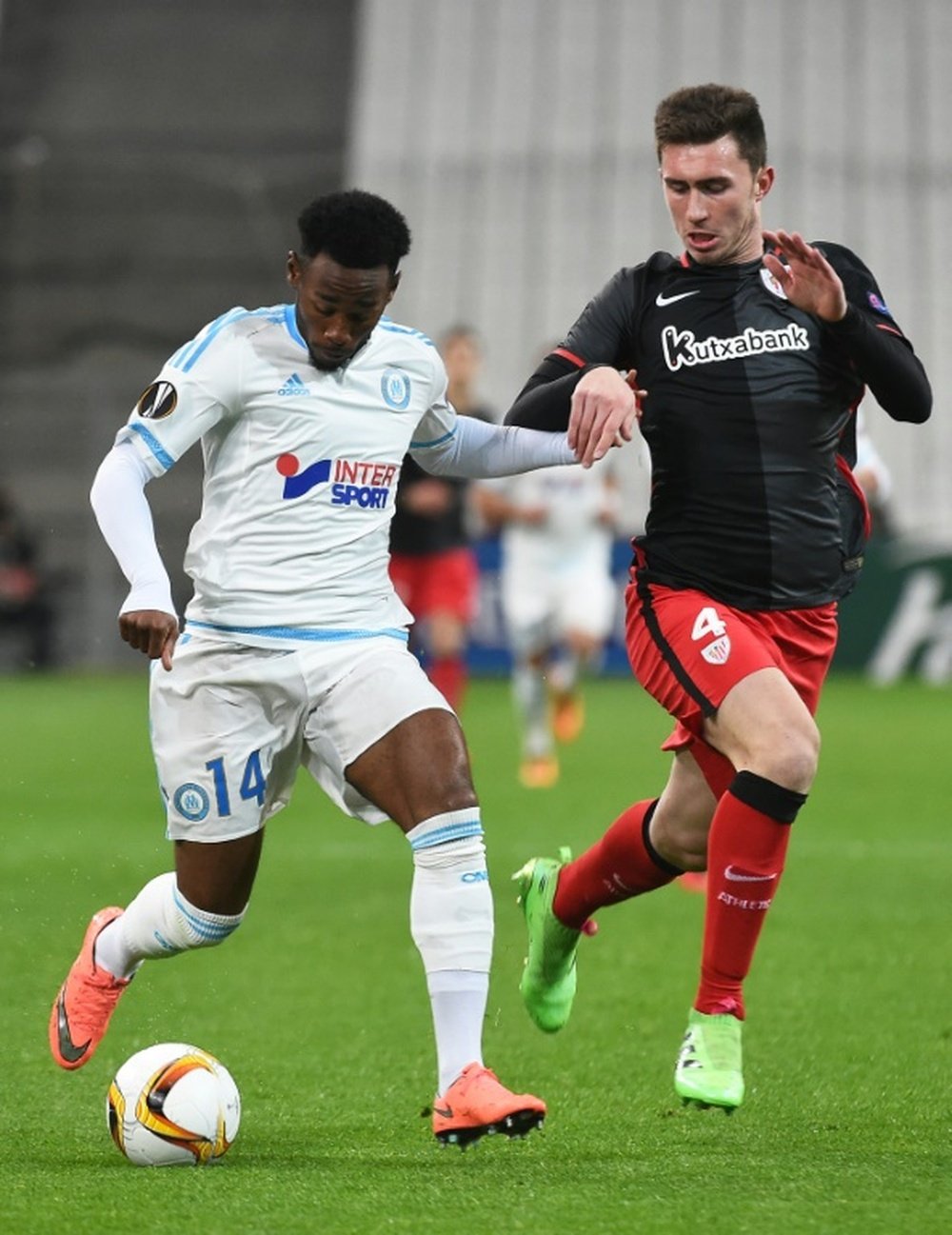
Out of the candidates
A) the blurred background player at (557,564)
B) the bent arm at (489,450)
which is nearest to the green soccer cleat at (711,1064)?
the bent arm at (489,450)

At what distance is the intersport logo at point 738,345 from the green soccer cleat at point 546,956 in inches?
58.3

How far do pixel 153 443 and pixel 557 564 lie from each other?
966 centimetres

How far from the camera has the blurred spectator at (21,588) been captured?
21359 millimetres

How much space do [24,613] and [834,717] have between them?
8688 millimetres

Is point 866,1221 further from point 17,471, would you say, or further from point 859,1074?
point 17,471

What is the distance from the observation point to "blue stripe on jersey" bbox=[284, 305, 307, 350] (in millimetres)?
4863

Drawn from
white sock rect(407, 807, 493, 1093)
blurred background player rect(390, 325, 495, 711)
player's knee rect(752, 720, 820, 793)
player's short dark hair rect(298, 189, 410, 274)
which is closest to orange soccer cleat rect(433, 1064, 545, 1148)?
white sock rect(407, 807, 493, 1093)

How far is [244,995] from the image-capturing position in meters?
6.48

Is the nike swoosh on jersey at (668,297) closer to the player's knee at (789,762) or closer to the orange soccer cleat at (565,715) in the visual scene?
the player's knee at (789,762)

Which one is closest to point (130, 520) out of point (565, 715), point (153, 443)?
point (153, 443)

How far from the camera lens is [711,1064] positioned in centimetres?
460

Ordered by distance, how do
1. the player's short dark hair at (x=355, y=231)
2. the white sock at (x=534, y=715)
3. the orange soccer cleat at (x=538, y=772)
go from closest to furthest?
the player's short dark hair at (x=355, y=231)
the orange soccer cleat at (x=538, y=772)
the white sock at (x=534, y=715)

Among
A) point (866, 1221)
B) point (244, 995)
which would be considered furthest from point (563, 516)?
point (866, 1221)

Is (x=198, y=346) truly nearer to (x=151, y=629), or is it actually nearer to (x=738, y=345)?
(x=151, y=629)
